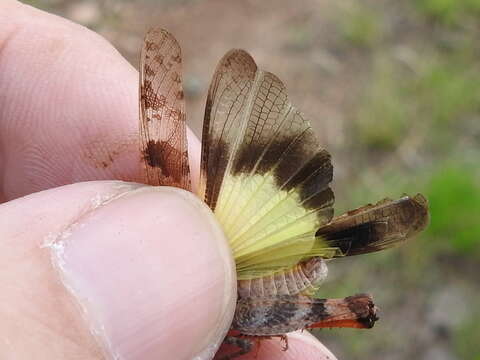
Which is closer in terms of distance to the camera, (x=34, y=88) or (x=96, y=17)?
(x=34, y=88)

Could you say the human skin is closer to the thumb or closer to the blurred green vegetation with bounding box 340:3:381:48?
the thumb

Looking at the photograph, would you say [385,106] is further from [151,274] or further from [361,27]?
[151,274]

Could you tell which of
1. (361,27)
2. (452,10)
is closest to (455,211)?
(361,27)

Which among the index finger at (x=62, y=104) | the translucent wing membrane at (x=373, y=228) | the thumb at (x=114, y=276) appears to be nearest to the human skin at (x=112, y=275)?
the thumb at (x=114, y=276)

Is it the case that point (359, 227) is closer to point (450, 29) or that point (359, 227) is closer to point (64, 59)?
point (64, 59)

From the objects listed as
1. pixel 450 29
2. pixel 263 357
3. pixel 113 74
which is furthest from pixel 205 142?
pixel 450 29
